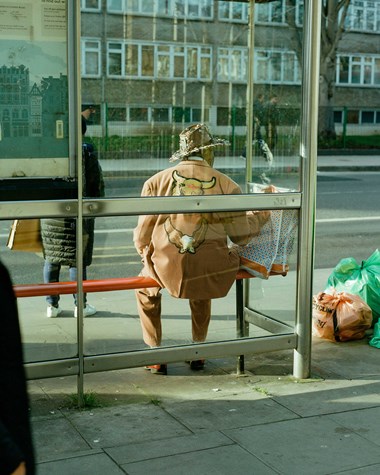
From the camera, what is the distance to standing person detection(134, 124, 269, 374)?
5.37m

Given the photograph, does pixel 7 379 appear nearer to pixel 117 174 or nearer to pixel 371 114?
pixel 117 174

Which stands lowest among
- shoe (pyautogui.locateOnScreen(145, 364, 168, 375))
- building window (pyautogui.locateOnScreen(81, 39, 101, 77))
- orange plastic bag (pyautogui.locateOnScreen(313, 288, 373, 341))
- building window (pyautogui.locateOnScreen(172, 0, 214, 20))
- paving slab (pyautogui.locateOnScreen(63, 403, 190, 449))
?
paving slab (pyautogui.locateOnScreen(63, 403, 190, 449))

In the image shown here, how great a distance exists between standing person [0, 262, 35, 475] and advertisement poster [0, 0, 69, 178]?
9.63ft

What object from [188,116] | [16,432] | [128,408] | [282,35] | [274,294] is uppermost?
[282,35]

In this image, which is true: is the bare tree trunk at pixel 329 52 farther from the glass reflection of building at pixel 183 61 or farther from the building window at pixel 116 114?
the building window at pixel 116 114

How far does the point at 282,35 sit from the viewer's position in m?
5.69

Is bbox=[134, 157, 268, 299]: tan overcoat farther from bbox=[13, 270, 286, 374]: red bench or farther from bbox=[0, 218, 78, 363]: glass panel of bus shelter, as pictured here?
bbox=[0, 218, 78, 363]: glass panel of bus shelter

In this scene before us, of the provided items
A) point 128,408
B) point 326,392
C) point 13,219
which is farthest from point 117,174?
point 326,392

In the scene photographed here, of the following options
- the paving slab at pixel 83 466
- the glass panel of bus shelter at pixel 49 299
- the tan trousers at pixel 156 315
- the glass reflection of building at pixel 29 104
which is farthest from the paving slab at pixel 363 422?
the glass reflection of building at pixel 29 104

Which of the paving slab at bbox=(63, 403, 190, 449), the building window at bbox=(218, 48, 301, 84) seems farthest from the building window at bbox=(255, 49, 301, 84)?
the paving slab at bbox=(63, 403, 190, 449)

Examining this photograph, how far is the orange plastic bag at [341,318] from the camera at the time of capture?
6.48 metres

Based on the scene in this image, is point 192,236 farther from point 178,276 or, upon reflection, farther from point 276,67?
point 276,67

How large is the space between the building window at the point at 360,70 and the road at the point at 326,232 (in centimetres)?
1380

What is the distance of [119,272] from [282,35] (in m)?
1.90
